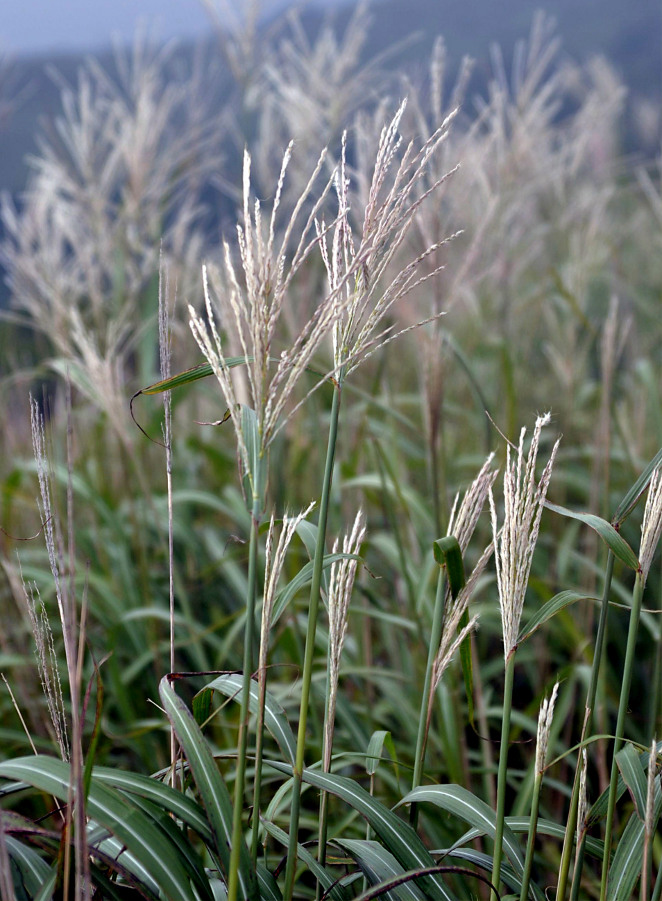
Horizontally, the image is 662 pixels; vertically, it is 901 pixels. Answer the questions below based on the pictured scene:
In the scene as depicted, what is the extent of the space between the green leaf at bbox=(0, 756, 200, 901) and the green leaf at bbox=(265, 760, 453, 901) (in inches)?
5.8

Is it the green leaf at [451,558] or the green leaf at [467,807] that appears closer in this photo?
the green leaf at [451,558]

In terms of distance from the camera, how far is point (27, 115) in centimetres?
1506

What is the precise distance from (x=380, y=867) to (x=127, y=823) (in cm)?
29

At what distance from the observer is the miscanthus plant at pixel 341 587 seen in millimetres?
687

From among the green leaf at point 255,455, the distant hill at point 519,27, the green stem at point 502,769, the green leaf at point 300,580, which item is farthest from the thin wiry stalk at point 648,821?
the distant hill at point 519,27

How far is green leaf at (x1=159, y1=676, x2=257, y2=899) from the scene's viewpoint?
70 cm

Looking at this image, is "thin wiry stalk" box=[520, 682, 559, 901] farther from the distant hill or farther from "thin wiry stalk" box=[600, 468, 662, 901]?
the distant hill

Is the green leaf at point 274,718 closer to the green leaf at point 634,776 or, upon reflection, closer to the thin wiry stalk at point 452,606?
the thin wiry stalk at point 452,606

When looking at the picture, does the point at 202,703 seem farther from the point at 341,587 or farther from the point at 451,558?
Answer: the point at 451,558

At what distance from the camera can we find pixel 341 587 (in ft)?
2.67

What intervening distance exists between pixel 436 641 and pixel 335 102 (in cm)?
169

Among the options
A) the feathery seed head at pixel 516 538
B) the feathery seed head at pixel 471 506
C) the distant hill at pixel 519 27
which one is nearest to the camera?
the feathery seed head at pixel 516 538

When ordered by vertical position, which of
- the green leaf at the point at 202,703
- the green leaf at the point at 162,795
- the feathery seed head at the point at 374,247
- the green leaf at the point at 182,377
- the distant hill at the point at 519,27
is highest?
the distant hill at the point at 519,27

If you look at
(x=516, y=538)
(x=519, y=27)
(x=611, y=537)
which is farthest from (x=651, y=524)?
(x=519, y=27)
